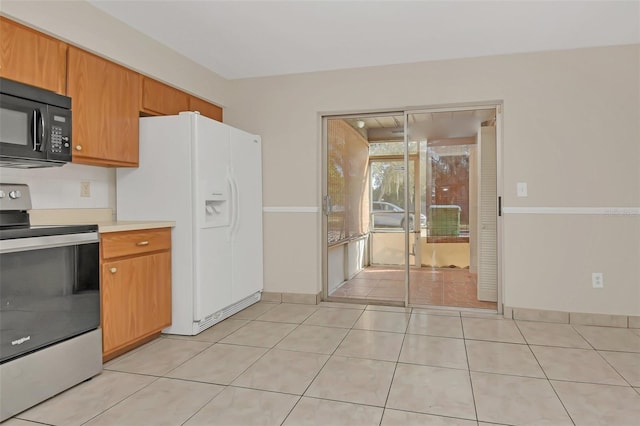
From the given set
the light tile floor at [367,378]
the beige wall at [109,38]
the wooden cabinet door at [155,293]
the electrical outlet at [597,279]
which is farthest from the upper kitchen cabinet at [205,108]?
the electrical outlet at [597,279]

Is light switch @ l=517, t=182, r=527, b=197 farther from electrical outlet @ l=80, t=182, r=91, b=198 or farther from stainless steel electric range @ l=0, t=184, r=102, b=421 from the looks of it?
electrical outlet @ l=80, t=182, r=91, b=198

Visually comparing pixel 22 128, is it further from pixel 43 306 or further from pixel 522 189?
pixel 522 189

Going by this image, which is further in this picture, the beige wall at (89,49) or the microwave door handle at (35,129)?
the beige wall at (89,49)

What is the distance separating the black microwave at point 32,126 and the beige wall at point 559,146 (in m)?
2.53

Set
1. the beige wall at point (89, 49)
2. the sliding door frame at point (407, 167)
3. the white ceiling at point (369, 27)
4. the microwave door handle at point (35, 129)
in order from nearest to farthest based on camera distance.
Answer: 1. the microwave door handle at point (35, 129)
2. the beige wall at point (89, 49)
3. the white ceiling at point (369, 27)
4. the sliding door frame at point (407, 167)

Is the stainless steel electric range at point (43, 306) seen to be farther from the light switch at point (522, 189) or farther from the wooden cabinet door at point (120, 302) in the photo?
the light switch at point (522, 189)

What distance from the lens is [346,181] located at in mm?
4785

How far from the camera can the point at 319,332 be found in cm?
319

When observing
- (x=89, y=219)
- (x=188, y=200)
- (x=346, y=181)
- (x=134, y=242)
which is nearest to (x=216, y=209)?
(x=188, y=200)

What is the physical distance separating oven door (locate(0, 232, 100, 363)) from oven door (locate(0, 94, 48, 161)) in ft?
1.65

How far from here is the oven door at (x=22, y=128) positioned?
2.06m

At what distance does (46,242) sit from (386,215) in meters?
3.64

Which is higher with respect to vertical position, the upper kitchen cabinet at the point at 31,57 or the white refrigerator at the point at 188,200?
the upper kitchen cabinet at the point at 31,57

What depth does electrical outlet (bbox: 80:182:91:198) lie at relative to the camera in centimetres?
296
